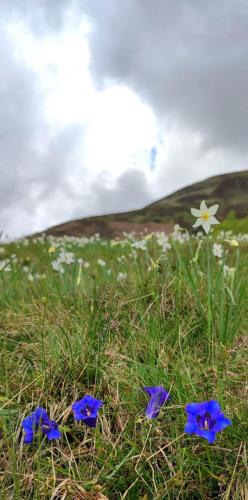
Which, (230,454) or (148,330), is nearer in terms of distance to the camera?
(230,454)

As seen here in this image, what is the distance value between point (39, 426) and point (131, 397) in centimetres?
54

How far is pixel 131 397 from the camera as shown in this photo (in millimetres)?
2838

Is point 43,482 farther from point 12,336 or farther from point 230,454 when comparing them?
point 12,336

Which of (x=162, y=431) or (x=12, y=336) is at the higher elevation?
(x=12, y=336)

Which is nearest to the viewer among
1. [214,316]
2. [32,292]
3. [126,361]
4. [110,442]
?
[110,442]

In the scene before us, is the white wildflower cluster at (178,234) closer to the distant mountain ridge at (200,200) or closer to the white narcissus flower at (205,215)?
the white narcissus flower at (205,215)

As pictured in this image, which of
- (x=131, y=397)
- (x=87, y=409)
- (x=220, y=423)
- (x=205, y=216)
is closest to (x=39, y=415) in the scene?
(x=87, y=409)

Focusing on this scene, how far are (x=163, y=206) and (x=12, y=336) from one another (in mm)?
72785

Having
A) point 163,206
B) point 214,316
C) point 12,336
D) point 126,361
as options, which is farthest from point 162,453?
point 163,206

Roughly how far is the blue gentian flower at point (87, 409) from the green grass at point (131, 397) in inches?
3.2

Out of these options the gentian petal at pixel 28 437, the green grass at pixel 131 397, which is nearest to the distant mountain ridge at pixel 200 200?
the green grass at pixel 131 397

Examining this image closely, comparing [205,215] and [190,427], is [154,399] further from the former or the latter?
[205,215]

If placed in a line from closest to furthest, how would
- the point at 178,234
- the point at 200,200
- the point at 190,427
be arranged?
the point at 190,427, the point at 178,234, the point at 200,200

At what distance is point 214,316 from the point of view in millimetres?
3826
